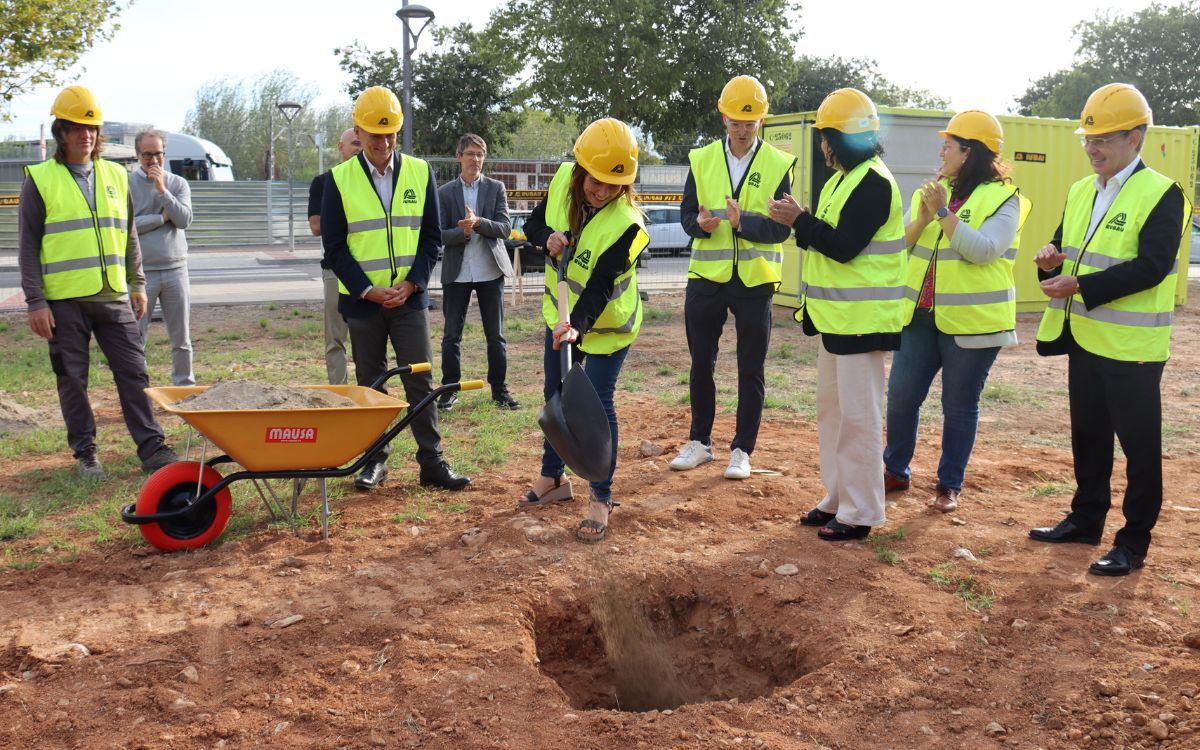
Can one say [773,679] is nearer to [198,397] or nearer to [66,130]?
[198,397]

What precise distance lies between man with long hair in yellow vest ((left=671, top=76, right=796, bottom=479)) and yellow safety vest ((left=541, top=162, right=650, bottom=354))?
34.3 inches

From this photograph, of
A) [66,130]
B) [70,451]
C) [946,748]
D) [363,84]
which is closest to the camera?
[946,748]

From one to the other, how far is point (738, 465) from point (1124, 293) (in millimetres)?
2256

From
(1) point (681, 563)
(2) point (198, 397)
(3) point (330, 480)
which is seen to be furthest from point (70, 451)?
(1) point (681, 563)

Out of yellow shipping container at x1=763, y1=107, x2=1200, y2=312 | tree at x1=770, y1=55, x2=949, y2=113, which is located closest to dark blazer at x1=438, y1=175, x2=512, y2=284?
yellow shipping container at x1=763, y1=107, x2=1200, y2=312

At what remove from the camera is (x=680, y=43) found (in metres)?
25.3

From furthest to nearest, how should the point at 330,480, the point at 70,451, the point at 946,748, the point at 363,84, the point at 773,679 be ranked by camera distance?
the point at 363,84 < the point at 70,451 < the point at 330,480 < the point at 773,679 < the point at 946,748

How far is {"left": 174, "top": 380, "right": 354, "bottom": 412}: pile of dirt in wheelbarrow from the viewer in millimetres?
4715

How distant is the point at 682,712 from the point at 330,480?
314 centimetres

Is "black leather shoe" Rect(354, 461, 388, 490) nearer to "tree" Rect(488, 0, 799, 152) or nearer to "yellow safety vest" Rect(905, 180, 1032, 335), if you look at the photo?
"yellow safety vest" Rect(905, 180, 1032, 335)

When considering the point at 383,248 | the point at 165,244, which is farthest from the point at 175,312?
the point at 383,248

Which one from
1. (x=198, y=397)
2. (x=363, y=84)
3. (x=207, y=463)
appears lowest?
(x=207, y=463)

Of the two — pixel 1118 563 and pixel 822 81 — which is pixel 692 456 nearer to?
pixel 1118 563

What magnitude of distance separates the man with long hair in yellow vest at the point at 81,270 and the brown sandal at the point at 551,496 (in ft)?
7.12
